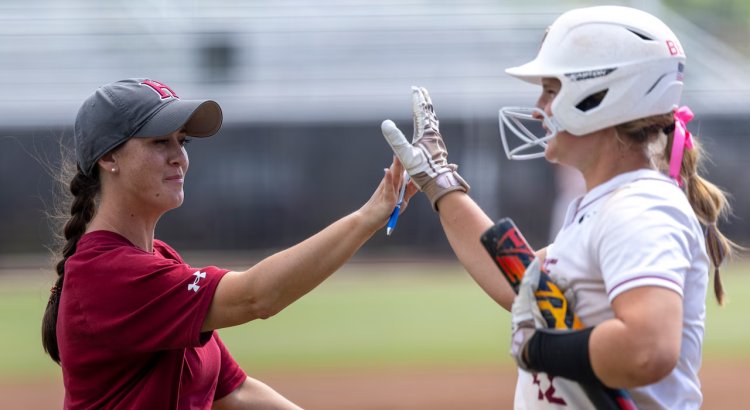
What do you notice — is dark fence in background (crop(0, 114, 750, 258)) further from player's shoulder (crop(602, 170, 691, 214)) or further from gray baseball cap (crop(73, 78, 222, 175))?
player's shoulder (crop(602, 170, 691, 214))

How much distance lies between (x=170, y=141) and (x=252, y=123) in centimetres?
1222

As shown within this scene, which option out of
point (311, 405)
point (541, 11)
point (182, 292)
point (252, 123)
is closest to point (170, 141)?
point (182, 292)

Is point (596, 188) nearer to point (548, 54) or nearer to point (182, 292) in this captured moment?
point (548, 54)

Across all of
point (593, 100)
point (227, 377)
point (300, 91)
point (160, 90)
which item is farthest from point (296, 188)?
point (593, 100)

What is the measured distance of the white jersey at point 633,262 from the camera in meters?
1.89

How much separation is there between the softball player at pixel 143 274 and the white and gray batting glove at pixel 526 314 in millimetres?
662

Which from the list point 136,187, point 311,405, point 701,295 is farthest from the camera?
point 311,405

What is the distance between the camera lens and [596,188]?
2180mm

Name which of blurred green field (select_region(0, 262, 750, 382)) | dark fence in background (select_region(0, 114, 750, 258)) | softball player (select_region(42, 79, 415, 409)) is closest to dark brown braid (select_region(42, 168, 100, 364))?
softball player (select_region(42, 79, 415, 409))

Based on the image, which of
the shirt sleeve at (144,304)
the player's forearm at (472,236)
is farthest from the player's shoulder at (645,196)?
the shirt sleeve at (144,304)

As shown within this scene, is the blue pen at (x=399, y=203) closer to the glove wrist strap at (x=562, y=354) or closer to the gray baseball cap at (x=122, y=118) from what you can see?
the gray baseball cap at (x=122, y=118)

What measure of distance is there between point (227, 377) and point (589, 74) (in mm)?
1518

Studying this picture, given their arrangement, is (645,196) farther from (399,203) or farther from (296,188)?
(296,188)

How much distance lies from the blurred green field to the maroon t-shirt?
5.22m
